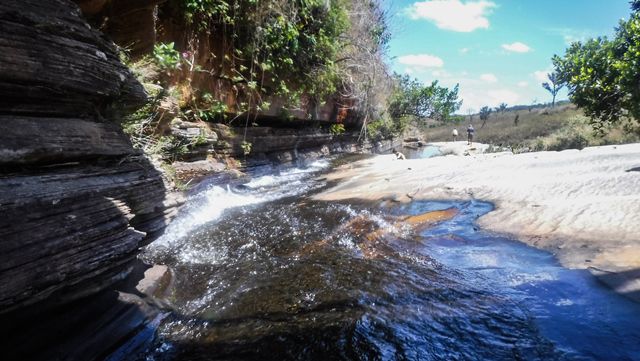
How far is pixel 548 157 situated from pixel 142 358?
9.56 m

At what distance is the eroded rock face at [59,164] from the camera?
2160 millimetres

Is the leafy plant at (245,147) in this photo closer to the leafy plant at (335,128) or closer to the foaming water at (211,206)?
the foaming water at (211,206)

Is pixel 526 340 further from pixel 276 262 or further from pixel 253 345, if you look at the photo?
pixel 276 262

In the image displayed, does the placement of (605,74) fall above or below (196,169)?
above

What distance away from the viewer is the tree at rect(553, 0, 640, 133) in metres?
9.38

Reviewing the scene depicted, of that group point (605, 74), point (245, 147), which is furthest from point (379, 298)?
point (605, 74)

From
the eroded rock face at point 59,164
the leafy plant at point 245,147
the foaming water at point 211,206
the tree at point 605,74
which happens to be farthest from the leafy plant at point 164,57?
the tree at point 605,74

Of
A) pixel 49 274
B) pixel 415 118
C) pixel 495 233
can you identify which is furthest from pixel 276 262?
pixel 415 118

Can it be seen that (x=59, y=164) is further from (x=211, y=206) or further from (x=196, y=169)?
(x=196, y=169)

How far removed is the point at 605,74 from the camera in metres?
10.6

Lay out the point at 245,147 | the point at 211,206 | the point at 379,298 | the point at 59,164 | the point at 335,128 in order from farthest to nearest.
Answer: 1. the point at 335,128
2. the point at 245,147
3. the point at 211,206
4. the point at 379,298
5. the point at 59,164

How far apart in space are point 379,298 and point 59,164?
2985mm

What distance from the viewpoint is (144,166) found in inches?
142

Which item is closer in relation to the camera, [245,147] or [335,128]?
[245,147]
